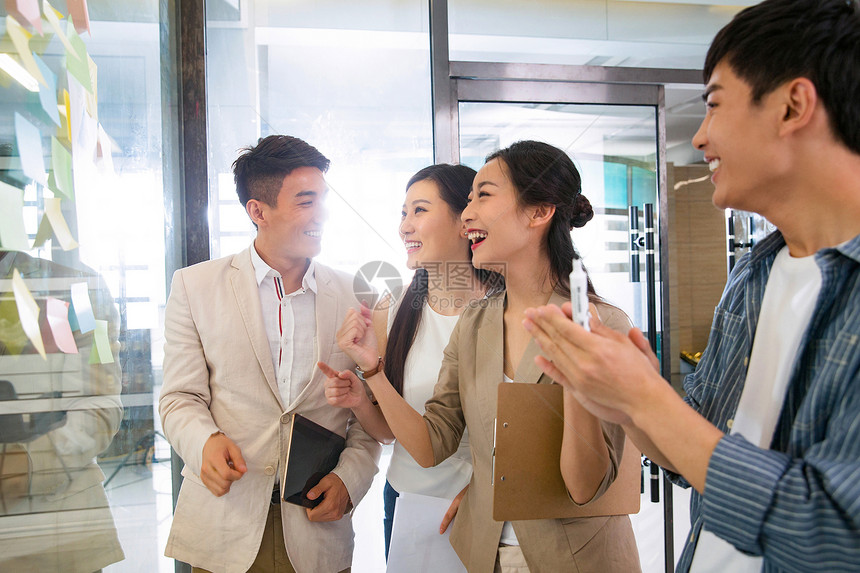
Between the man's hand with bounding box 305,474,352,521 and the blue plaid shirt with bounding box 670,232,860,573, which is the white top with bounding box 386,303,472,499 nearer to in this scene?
the man's hand with bounding box 305,474,352,521

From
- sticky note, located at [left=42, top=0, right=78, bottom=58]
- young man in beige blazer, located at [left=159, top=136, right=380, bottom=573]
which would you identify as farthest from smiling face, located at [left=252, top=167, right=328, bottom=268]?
sticky note, located at [left=42, top=0, right=78, bottom=58]

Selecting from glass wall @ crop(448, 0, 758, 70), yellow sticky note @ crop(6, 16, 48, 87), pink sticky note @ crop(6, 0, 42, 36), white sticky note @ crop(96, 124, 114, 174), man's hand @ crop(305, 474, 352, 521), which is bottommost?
man's hand @ crop(305, 474, 352, 521)

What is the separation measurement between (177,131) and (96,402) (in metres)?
0.84

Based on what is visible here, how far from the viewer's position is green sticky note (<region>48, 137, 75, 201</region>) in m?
0.85

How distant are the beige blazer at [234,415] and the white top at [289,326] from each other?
2 cm

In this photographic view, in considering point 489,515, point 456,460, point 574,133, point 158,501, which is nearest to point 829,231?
point 489,515

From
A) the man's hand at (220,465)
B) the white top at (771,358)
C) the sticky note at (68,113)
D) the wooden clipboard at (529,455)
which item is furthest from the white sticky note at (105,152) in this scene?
the white top at (771,358)

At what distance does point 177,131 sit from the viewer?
61.3 inches

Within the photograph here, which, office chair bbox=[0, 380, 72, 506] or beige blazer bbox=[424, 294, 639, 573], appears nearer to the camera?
office chair bbox=[0, 380, 72, 506]

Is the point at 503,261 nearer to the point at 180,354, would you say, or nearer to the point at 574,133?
the point at 180,354

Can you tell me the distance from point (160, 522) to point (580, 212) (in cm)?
126

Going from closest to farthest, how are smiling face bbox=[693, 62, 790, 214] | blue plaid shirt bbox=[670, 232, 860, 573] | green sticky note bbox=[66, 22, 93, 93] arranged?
blue plaid shirt bbox=[670, 232, 860, 573] → smiling face bbox=[693, 62, 790, 214] → green sticky note bbox=[66, 22, 93, 93]

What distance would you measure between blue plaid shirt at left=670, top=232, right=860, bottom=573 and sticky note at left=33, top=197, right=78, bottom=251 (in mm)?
887

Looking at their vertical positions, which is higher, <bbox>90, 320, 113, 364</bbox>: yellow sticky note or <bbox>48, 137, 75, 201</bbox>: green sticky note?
<bbox>48, 137, 75, 201</bbox>: green sticky note
